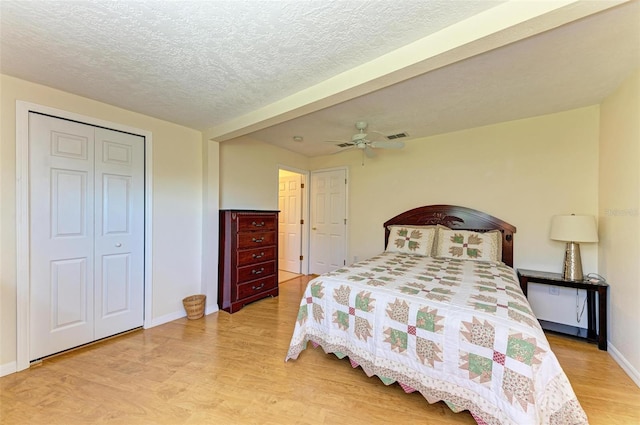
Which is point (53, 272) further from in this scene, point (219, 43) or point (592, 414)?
point (592, 414)

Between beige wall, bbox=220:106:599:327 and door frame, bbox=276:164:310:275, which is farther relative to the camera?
door frame, bbox=276:164:310:275

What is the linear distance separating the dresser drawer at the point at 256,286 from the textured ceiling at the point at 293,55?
6.71 feet

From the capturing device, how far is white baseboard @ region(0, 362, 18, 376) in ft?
6.19

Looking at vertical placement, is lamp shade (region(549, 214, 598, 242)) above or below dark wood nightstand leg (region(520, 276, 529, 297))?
above

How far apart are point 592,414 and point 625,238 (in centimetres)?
140

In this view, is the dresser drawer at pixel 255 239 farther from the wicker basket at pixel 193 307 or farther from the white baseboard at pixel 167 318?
the white baseboard at pixel 167 318

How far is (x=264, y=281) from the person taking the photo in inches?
142

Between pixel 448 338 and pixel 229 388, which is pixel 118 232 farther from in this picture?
pixel 448 338

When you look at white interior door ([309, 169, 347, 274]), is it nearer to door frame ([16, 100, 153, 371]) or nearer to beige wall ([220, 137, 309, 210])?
beige wall ([220, 137, 309, 210])

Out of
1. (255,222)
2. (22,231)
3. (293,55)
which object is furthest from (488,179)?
(22,231)

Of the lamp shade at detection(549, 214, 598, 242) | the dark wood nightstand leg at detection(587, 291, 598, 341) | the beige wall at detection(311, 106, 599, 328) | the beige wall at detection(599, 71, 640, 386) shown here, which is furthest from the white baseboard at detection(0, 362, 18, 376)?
the dark wood nightstand leg at detection(587, 291, 598, 341)

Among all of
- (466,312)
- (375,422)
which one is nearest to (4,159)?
(375,422)

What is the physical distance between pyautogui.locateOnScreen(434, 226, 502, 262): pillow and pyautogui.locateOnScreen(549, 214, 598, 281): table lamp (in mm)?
515

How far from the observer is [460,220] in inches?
129
